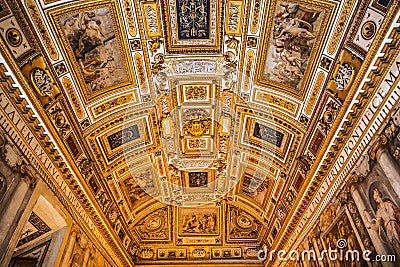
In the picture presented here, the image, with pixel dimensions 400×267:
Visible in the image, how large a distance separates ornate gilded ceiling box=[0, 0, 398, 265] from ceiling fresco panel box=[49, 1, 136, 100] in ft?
0.09

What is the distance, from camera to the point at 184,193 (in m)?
14.1

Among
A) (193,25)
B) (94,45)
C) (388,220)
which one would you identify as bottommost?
(388,220)

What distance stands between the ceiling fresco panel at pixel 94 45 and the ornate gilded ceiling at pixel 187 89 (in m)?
0.03

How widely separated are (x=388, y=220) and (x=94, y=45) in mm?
7636

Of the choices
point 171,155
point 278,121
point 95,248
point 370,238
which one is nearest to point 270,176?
point 278,121

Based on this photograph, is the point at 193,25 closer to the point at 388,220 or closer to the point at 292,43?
the point at 292,43

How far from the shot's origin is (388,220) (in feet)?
19.0

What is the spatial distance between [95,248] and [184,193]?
4.82 m

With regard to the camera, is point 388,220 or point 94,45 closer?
point 388,220

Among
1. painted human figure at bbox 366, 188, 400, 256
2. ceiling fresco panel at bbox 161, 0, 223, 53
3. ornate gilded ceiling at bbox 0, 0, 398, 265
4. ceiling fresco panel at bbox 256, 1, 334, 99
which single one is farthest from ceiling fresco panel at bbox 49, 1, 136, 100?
painted human figure at bbox 366, 188, 400, 256

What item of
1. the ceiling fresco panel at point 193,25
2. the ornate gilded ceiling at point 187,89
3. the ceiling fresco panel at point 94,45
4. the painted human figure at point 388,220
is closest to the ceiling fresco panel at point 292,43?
the ornate gilded ceiling at point 187,89

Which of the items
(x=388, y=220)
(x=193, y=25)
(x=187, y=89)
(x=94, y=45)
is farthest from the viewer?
(x=187, y=89)

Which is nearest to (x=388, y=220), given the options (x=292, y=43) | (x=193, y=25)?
(x=292, y=43)

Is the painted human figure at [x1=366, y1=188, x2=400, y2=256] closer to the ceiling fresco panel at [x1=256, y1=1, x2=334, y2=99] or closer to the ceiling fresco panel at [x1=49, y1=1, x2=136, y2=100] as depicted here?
the ceiling fresco panel at [x1=256, y1=1, x2=334, y2=99]
